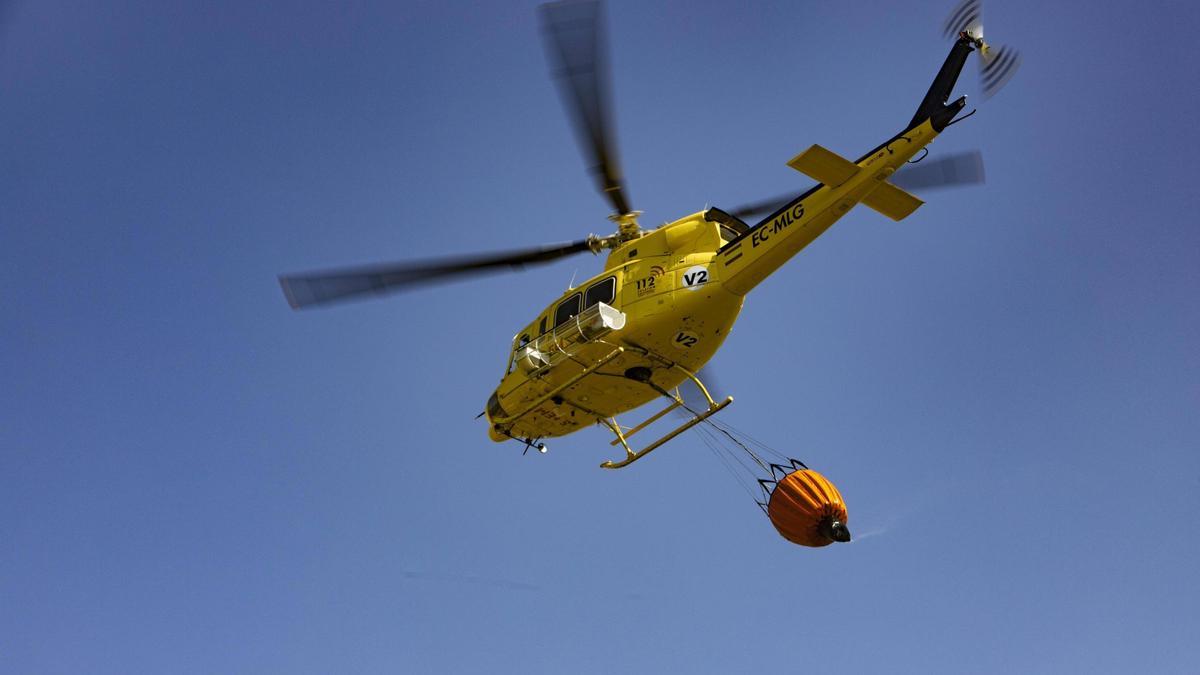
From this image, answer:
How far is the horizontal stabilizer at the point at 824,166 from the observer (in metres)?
14.7

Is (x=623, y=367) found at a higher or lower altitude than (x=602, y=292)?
lower

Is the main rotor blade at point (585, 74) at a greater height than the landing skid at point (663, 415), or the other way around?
the main rotor blade at point (585, 74)

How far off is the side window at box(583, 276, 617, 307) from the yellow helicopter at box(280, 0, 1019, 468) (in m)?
0.02

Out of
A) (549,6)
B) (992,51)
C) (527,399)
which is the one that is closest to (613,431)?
(527,399)

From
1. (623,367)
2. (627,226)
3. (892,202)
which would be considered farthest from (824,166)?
(623,367)

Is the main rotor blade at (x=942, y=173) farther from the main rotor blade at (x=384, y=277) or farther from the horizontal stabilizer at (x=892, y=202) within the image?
the main rotor blade at (x=384, y=277)

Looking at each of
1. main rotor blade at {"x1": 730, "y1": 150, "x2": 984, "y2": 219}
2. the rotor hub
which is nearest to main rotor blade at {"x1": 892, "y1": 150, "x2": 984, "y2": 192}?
main rotor blade at {"x1": 730, "y1": 150, "x2": 984, "y2": 219}

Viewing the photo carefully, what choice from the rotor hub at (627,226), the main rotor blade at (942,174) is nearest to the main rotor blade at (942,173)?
the main rotor blade at (942,174)

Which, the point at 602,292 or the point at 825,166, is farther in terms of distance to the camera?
the point at 602,292

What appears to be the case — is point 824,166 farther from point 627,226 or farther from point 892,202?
point 627,226

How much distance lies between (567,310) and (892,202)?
17.3ft

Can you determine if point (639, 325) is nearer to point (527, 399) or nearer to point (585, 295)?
point (585, 295)

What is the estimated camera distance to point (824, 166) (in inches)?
586

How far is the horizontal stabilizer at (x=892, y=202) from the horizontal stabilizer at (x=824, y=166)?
963mm
